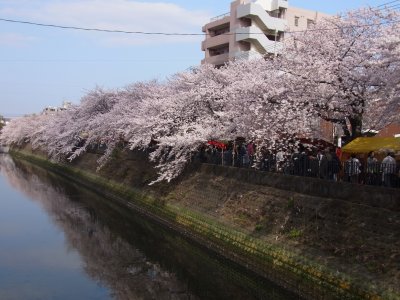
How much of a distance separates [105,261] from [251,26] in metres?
33.6

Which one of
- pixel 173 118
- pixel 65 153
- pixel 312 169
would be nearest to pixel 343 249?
pixel 312 169

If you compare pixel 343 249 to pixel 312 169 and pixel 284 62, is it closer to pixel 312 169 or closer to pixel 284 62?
pixel 312 169

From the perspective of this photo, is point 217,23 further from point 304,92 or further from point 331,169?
point 331,169

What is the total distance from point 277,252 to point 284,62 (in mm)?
7169

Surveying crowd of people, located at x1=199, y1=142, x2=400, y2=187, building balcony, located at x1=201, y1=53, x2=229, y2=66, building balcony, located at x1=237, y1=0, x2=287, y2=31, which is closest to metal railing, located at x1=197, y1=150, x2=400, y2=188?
crowd of people, located at x1=199, y1=142, x2=400, y2=187

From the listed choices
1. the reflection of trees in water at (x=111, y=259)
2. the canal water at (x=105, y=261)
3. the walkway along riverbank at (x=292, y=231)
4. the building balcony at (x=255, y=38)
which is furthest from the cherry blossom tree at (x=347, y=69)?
the building balcony at (x=255, y=38)

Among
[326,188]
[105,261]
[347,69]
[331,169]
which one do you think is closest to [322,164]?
[331,169]

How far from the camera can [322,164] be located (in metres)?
15.0

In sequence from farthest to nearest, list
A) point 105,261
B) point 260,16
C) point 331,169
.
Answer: point 260,16
point 105,261
point 331,169

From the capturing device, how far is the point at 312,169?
1555 centimetres

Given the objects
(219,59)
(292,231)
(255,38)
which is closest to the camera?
(292,231)

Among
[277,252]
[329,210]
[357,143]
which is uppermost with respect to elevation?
[357,143]

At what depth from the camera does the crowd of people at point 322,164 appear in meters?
13.4

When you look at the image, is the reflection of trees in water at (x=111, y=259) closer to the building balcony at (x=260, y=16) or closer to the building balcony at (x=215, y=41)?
the building balcony at (x=215, y=41)
